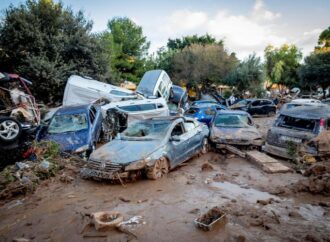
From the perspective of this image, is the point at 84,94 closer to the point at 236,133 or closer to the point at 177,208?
the point at 236,133

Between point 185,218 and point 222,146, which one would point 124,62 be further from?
point 185,218

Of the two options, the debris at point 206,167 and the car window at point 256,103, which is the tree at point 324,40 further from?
the debris at point 206,167

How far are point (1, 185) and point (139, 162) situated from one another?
3385mm

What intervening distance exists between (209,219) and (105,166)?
2.96 m

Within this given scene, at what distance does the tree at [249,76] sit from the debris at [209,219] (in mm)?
28635

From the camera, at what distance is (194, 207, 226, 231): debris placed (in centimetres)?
430

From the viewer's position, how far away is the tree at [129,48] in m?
32.6

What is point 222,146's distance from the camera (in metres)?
9.66

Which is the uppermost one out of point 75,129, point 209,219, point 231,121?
point 231,121

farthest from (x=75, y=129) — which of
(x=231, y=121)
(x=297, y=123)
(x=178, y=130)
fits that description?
(x=297, y=123)

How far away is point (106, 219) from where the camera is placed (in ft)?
15.6

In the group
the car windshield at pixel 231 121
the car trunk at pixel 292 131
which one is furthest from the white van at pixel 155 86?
the car trunk at pixel 292 131

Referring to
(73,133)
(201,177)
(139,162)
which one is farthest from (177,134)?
(73,133)

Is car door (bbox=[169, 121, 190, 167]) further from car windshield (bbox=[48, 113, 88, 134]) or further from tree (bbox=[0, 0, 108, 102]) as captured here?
tree (bbox=[0, 0, 108, 102])
